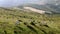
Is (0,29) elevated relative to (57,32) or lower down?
elevated

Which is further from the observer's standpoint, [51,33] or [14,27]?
[51,33]

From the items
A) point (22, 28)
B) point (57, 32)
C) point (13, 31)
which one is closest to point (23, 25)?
point (22, 28)

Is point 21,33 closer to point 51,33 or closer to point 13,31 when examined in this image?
point 13,31

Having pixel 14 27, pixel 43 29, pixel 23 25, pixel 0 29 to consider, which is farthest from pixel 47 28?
pixel 0 29

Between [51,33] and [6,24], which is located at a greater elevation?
[6,24]

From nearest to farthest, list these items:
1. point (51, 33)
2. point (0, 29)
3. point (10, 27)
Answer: point (0, 29) < point (10, 27) < point (51, 33)

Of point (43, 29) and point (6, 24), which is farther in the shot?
point (43, 29)

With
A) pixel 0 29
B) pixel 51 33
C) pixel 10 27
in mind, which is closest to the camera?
pixel 0 29

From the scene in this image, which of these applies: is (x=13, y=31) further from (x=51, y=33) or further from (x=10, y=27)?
(x=51, y=33)
